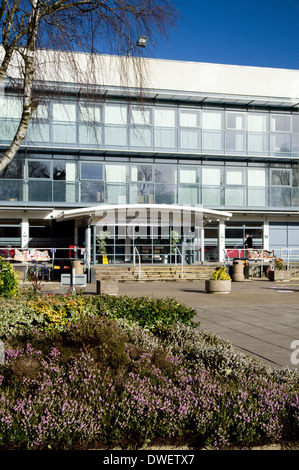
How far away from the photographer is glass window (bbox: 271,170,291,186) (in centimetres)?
3262

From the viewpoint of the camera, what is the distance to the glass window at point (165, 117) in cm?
3056

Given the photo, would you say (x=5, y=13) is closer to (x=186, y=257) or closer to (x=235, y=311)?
(x=235, y=311)

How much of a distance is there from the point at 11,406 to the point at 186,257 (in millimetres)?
24530

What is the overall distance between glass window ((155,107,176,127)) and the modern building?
0.06 meters

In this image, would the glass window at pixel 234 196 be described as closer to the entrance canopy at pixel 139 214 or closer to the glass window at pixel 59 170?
the entrance canopy at pixel 139 214

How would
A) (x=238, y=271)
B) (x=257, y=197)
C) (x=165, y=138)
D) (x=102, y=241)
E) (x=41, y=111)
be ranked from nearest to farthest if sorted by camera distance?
1. (x=41, y=111)
2. (x=238, y=271)
3. (x=102, y=241)
4. (x=165, y=138)
5. (x=257, y=197)

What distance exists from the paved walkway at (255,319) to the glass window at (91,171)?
1237 cm

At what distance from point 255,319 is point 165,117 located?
70.8 feet

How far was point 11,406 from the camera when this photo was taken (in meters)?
4.29

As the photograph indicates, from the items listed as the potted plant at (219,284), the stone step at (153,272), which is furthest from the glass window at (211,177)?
the potted plant at (219,284)

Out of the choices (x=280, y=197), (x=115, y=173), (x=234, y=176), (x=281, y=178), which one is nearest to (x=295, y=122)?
(x=281, y=178)

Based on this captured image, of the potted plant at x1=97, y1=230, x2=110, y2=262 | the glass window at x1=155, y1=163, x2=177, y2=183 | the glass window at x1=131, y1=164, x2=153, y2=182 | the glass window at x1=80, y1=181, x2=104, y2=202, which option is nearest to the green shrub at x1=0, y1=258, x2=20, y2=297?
the potted plant at x1=97, y1=230, x2=110, y2=262

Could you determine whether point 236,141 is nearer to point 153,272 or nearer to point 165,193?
point 165,193

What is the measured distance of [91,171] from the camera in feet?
96.7
